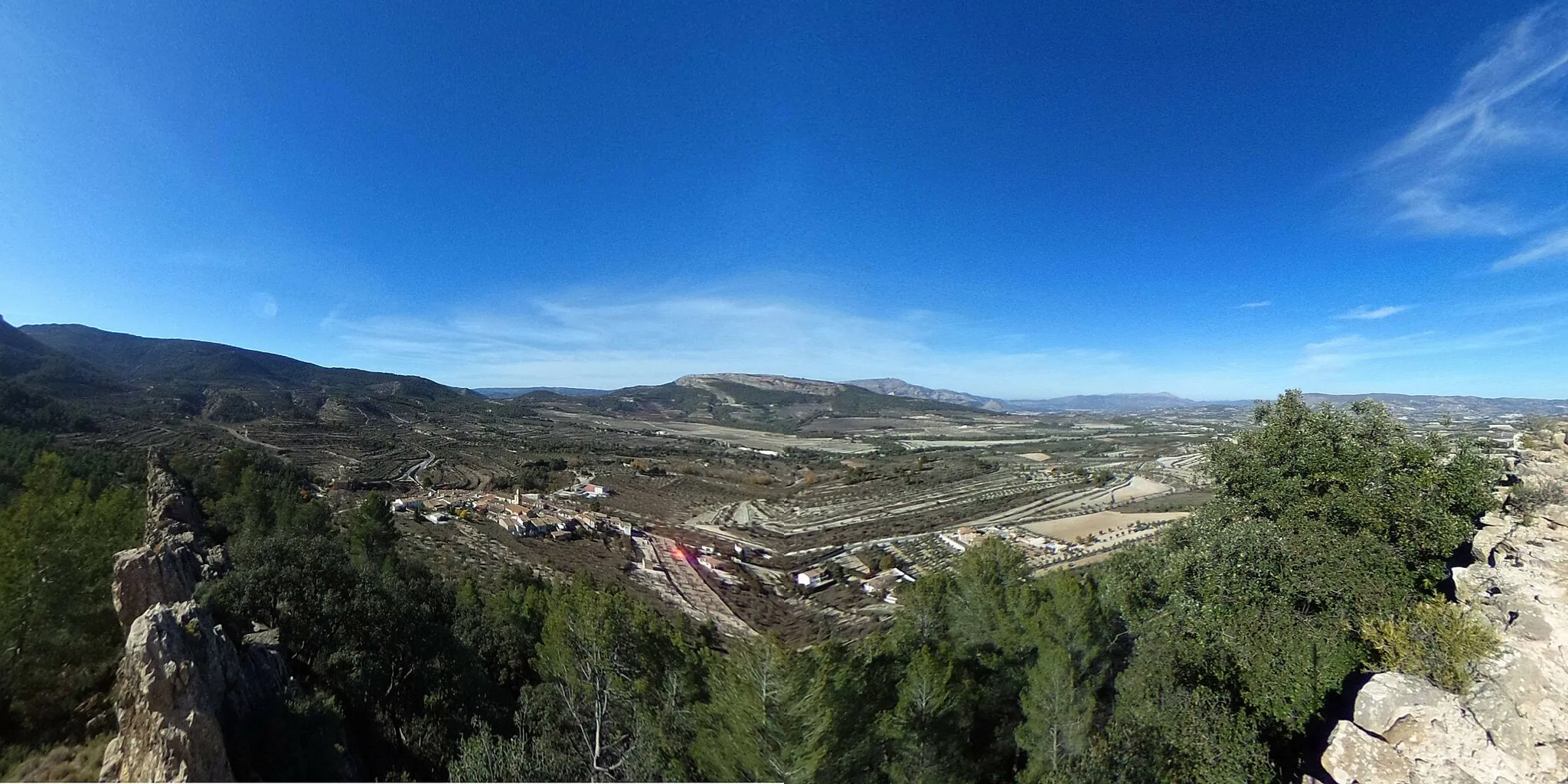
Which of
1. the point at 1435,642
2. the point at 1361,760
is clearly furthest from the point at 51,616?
the point at 1435,642

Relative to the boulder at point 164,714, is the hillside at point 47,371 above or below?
above

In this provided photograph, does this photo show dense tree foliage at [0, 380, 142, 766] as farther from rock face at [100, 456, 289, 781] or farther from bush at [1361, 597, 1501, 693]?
bush at [1361, 597, 1501, 693]

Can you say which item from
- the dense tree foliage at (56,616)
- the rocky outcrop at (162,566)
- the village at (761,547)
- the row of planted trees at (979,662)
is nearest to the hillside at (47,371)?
the village at (761,547)

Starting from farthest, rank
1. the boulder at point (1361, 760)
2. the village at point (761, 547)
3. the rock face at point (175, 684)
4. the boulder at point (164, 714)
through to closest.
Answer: the village at point (761, 547), the boulder at point (1361, 760), the rock face at point (175, 684), the boulder at point (164, 714)

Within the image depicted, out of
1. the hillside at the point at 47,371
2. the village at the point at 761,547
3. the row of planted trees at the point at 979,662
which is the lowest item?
the village at the point at 761,547

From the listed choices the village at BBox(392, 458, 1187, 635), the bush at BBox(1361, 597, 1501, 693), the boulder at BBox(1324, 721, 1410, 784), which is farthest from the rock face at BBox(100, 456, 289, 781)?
the village at BBox(392, 458, 1187, 635)

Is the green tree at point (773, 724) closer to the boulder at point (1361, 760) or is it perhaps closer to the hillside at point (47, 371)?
the boulder at point (1361, 760)
